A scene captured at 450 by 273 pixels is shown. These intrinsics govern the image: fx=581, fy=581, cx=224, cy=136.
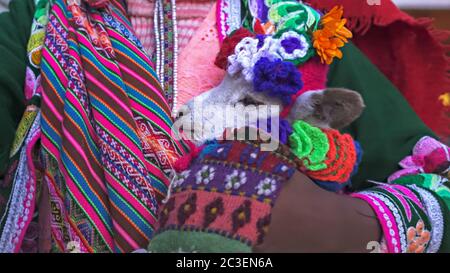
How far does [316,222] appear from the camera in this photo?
783 millimetres

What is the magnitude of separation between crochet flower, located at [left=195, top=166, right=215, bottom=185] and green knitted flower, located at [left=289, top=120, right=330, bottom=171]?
0.43ft

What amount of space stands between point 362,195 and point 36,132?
529 millimetres

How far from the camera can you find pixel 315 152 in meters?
0.83

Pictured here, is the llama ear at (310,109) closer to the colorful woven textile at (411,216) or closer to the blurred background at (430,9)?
the colorful woven textile at (411,216)

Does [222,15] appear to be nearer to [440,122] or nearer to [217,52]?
[217,52]

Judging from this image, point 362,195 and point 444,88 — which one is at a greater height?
point 444,88

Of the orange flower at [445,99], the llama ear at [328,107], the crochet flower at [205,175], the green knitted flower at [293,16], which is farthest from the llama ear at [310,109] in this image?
the orange flower at [445,99]

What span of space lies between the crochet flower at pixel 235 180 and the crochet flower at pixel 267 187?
0.02 meters

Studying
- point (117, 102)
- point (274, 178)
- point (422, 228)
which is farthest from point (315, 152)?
point (117, 102)

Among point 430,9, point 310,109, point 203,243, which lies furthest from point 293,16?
point 430,9

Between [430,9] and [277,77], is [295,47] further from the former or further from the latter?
[430,9]

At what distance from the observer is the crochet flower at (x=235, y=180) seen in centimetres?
75

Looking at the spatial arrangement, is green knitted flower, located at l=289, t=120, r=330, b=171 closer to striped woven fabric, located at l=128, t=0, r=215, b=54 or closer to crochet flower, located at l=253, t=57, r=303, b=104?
crochet flower, located at l=253, t=57, r=303, b=104

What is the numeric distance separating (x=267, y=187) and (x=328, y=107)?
0.22 m
